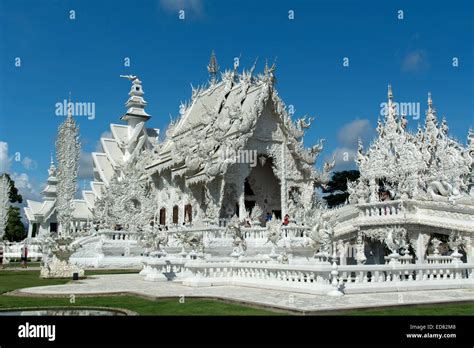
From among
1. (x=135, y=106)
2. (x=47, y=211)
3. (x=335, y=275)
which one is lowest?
(x=335, y=275)

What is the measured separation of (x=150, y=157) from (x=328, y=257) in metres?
24.6

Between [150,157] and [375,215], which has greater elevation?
[150,157]

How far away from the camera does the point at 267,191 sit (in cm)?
2912

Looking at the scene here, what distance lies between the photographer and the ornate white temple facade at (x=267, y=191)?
19.2m

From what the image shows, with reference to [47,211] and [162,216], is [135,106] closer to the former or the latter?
[47,211]

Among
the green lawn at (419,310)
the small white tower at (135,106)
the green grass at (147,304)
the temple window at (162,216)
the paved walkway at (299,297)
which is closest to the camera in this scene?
the green lawn at (419,310)

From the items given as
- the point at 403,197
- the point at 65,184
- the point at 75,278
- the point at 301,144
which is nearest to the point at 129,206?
the point at 65,184

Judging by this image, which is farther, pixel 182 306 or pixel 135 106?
pixel 135 106

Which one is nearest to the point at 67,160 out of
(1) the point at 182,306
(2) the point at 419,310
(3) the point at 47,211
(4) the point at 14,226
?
(1) the point at 182,306

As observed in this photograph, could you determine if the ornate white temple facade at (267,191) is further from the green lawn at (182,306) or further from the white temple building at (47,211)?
the white temple building at (47,211)

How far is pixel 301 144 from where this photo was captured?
90.5ft

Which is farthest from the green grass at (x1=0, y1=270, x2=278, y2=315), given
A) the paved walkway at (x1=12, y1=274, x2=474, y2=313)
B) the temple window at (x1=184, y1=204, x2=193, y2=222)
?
the temple window at (x1=184, y1=204, x2=193, y2=222)

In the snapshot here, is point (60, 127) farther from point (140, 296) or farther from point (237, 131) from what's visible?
point (140, 296)

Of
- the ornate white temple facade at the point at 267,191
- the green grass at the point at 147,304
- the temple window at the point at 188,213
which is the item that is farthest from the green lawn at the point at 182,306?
the temple window at the point at 188,213
